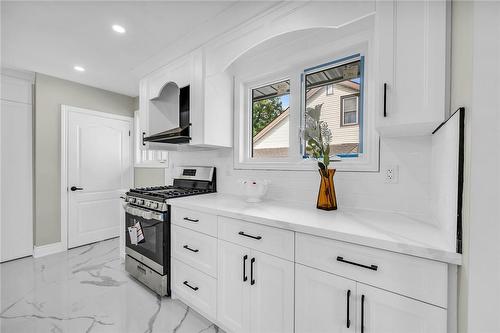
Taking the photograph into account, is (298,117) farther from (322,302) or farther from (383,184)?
(322,302)

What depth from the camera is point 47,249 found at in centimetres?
317

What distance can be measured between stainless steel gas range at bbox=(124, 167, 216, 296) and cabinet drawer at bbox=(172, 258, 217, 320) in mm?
121

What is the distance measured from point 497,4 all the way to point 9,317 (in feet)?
10.9

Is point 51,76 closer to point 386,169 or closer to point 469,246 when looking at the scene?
point 386,169

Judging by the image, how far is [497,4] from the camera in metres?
0.62

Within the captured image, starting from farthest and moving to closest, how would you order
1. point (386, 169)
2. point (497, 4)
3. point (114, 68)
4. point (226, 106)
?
point (114, 68), point (226, 106), point (386, 169), point (497, 4)

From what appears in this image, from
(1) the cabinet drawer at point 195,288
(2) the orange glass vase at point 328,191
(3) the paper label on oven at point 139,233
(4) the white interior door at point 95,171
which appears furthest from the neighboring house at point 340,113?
(4) the white interior door at point 95,171

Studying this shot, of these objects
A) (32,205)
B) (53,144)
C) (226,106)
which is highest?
(226,106)

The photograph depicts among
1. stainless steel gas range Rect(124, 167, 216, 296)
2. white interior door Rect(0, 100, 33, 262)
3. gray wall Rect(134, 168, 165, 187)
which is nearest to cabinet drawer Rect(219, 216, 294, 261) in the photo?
stainless steel gas range Rect(124, 167, 216, 296)

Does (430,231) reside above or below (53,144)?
below

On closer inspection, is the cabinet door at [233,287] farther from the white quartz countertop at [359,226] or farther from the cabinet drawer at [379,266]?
the cabinet drawer at [379,266]

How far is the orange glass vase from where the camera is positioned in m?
1.61

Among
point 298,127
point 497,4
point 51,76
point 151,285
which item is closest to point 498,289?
point 497,4

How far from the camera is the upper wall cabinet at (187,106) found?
2242 millimetres
